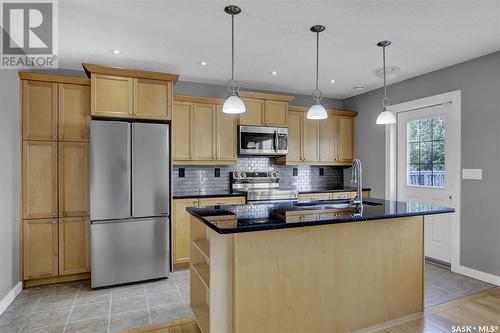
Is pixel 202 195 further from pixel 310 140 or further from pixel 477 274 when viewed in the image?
pixel 477 274

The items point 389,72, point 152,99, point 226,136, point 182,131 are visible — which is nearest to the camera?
point 152,99

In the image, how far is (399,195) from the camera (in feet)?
15.2

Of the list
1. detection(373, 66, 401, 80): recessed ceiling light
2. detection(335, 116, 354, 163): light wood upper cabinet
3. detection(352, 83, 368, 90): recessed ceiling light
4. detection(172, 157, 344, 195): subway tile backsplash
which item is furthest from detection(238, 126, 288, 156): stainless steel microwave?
detection(373, 66, 401, 80): recessed ceiling light

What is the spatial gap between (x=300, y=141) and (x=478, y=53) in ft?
8.31

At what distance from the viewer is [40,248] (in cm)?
340

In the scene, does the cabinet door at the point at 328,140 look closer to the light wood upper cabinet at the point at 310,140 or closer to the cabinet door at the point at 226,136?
the light wood upper cabinet at the point at 310,140

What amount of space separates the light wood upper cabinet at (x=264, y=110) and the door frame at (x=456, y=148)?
1638 mm

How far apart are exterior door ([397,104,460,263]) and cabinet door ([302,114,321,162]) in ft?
4.14

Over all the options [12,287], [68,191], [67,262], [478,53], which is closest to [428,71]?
[478,53]

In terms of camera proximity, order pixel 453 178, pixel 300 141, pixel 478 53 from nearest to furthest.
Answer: pixel 478 53 → pixel 453 178 → pixel 300 141

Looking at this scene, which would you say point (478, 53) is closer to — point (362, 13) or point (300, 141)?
point (362, 13)

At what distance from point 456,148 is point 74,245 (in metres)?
4.74
